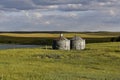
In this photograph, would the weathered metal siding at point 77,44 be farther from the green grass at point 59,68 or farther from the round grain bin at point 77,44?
the green grass at point 59,68

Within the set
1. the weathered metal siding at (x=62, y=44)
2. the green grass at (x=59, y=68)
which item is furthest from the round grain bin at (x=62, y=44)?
the green grass at (x=59, y=68)

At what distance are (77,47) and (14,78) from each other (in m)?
52.0

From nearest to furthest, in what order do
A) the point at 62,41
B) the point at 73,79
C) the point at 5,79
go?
the point at 5,79
the point at 73,79
the point at 62,41

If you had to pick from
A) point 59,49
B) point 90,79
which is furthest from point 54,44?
point 90,79

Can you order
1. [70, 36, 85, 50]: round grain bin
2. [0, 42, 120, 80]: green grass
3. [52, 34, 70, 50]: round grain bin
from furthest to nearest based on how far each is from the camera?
1. [70, 36, 85, 50]: round grain bin
2. [52, 34, 70, 50]: round grain bin
3. [0, 42, 120, 80]: green grass

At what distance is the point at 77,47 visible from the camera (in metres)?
76.2

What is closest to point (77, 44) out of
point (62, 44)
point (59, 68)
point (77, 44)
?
point (77, 44)

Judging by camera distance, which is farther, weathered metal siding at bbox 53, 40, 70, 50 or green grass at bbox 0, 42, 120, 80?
weathered metal siding at bbox 53, 40, 70, 50

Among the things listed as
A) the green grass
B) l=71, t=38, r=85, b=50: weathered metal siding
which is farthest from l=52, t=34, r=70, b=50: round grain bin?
the green grass

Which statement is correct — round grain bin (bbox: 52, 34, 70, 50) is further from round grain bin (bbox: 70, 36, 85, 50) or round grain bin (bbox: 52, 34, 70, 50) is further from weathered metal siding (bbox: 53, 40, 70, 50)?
round grain bin (bbox: 70, 36, 85, 50)

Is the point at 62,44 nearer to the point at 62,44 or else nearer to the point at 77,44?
the point at 62,44

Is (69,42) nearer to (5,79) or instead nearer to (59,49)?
(59,49)

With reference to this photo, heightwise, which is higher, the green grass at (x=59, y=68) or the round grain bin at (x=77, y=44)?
the round grain bin at (x=77, y=44)

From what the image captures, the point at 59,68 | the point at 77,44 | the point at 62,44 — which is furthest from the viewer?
the point at 77,44
